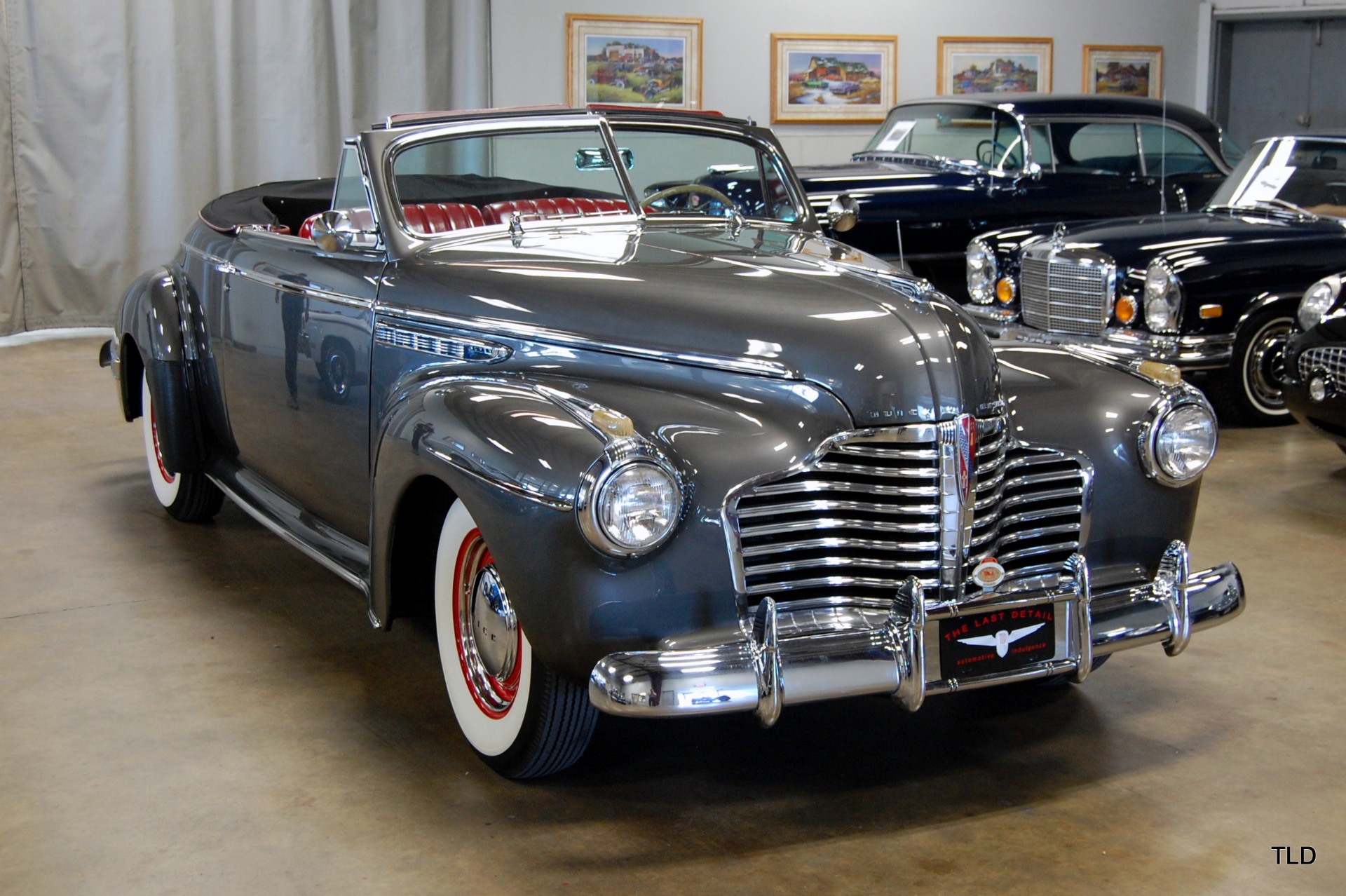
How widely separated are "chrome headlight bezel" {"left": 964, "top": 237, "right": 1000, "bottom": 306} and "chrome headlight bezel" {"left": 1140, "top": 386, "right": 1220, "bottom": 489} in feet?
14.1

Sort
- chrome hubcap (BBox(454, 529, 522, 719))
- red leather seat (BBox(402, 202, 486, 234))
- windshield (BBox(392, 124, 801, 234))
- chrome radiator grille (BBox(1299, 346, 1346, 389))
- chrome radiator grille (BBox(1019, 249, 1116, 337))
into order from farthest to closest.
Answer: chrome radiator grille (BBox(1019, 249, 1116, 337)), chrome radiator grille (BBox(1299, 346, 1346, 389)), windshield (BBox(392, 124, 801, 234)), red leather seat (BBox(402, 202, 486, 234)), chrome hubcap (BBox(454, 529, 522, 719))

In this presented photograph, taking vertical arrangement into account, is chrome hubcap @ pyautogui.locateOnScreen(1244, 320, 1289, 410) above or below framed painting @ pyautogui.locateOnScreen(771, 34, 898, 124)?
below

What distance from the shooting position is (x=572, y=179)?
4.39 metres

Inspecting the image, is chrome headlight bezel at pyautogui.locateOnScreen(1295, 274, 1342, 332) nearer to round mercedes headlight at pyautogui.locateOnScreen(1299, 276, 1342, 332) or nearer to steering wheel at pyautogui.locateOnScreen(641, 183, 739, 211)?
round mercedes headlight at pyautogui.locateOnScreen(1299, 276, 1342, 332)

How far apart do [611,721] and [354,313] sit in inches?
53.2

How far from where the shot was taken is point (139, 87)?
405 inches

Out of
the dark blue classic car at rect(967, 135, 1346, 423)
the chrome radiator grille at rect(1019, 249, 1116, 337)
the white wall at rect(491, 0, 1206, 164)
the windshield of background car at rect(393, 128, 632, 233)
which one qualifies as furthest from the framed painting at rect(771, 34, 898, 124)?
the windshield of background car at rect(393, 128, 632, 233)

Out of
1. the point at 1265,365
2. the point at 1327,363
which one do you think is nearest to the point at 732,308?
the point at 1327,363

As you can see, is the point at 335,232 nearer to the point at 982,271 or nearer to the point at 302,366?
the point at 302,366

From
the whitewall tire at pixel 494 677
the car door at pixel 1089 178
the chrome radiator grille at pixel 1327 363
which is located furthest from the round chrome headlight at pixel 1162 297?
the whitewall tire at pixel 494 677

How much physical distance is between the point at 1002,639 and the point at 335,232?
84.8 inches

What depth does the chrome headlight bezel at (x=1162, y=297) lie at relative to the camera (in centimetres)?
680

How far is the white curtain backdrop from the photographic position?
10.0 m

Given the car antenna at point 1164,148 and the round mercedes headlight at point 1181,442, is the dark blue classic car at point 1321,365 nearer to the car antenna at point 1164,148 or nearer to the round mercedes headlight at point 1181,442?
the round mercedes headlight at point 1181,442
